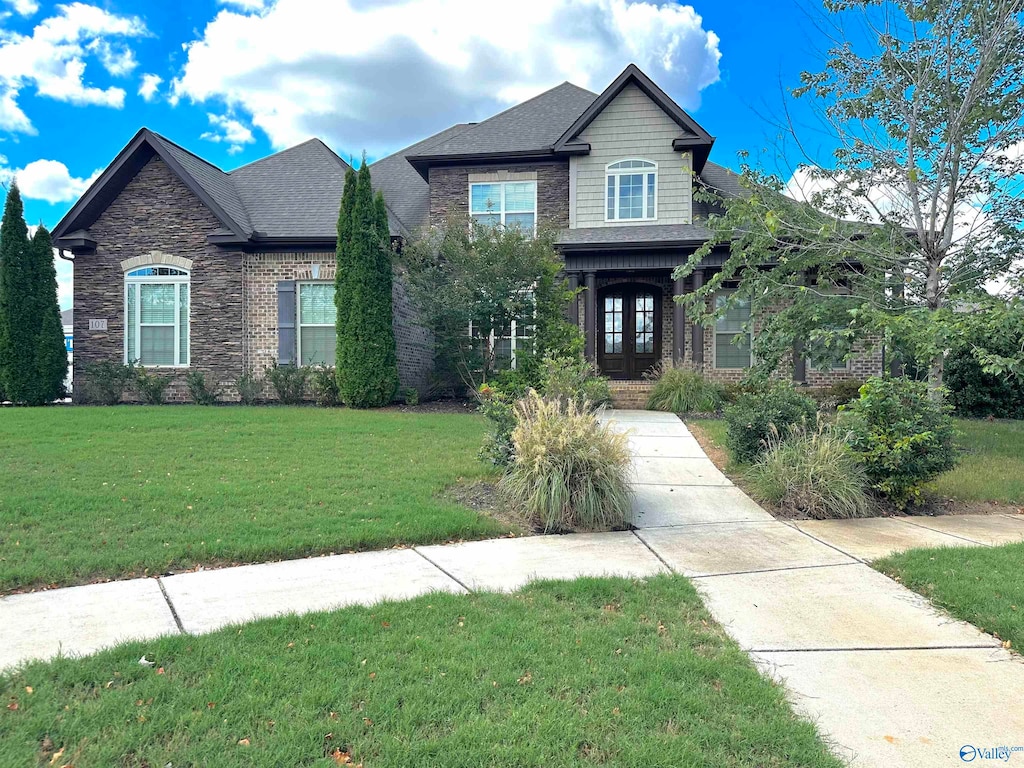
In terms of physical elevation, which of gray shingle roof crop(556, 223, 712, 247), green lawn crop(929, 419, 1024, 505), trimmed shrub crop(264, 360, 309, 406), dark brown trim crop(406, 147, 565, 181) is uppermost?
dark brown trim crop(406, 147, 565, 181)

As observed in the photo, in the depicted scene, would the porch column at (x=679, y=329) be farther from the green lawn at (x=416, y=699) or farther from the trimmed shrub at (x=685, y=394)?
the green lawn at (x=416, y=699)

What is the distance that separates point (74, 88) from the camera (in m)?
13.4

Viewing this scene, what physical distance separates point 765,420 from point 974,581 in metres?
3.40

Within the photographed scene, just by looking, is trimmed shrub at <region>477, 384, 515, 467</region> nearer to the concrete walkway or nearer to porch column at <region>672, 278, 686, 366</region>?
the concrete walkway

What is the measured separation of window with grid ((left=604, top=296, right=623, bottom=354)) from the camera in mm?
16406

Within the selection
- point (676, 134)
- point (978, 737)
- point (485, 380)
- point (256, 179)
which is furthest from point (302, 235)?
point (978, 737)

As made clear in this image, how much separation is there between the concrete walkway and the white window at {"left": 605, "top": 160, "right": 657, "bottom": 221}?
10599 millimetres

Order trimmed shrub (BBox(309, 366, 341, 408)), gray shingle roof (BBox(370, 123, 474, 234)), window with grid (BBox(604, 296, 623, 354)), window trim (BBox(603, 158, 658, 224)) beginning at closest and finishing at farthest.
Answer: trimmed shrub (BBox(309, 366, 341, 408)) → window trim (BBox(603, 158, 658, 224)) → window with grid (BBox(604, 296, 623, 354)) → gray shingle roof (BBox(370, 123, 474, 234))

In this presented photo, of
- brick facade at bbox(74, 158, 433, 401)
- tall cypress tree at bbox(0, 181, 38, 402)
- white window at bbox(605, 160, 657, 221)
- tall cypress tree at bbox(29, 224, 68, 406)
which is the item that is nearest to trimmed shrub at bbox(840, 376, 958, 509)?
white window at bbox(605, 160, 657, 221)

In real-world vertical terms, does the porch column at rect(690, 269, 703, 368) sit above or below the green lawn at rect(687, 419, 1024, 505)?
above

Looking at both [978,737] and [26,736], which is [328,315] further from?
[978,737]

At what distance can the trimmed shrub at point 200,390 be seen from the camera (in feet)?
45.6

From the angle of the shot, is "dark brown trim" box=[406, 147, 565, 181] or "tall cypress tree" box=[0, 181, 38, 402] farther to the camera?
"dark brown trim" box=[406, 147, 565, 181]

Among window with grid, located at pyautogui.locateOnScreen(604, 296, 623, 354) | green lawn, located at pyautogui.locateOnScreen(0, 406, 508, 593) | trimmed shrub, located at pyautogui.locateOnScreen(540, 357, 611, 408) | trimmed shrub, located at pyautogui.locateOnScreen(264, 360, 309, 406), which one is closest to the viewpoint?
green lawn, located at pyautogui.locateOnScreen(0, 406, 508, 593)
